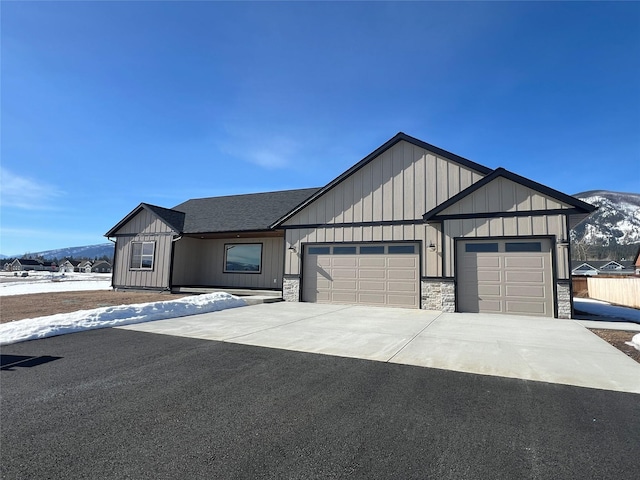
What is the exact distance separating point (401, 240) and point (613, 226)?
203m

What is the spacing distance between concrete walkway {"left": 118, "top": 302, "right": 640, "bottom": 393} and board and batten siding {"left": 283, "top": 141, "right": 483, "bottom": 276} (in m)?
3.40

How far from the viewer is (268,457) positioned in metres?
2.40

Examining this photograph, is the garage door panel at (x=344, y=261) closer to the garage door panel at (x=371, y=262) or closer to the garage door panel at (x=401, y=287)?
the garage door panel at (x=371, y=262)

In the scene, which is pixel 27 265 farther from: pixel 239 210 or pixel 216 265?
pixel 239 210

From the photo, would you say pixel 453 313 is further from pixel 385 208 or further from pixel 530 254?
pixel 385 208

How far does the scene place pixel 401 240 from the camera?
1206 cm

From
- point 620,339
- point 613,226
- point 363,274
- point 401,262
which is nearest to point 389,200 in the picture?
point 401,262

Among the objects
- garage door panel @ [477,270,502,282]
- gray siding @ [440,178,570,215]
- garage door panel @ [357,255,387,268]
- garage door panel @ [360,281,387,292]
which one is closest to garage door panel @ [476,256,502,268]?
garage door panel @ [477,270,502,282]

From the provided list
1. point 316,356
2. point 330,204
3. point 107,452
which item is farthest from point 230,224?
point 107,452

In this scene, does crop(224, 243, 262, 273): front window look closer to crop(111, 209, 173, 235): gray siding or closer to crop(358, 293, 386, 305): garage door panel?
crop(111, 209, 173, 235): gray siding

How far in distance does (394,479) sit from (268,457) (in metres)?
0.92

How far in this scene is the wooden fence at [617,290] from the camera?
14.1 m

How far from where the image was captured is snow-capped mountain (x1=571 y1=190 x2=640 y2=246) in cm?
14579

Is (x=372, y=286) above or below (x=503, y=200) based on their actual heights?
below
